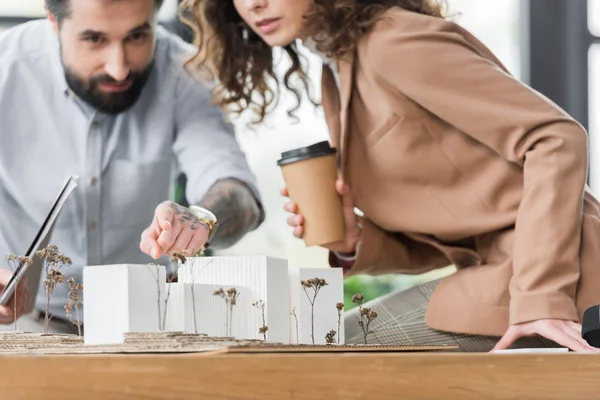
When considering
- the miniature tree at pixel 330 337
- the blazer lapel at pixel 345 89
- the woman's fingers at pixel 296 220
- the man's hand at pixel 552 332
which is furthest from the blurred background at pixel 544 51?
the miniature tree at pixel 330 337

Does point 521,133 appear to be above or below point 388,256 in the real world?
above

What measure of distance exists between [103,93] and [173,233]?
117 centimetres

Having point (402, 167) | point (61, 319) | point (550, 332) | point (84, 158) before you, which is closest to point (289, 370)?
point (550, 332)

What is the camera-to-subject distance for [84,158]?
93.2 inches

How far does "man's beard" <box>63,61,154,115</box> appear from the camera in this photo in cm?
240

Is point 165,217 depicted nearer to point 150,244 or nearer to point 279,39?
point 150,244

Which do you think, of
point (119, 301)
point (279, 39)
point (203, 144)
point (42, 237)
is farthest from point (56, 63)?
point (119, 301)

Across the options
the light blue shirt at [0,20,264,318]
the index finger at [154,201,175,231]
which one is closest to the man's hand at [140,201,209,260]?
the index finger at [154,201,175,231]

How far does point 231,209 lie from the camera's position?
2430 millimetres

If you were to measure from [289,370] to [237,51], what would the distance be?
5.23 feet

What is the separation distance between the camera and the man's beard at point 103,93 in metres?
2.40

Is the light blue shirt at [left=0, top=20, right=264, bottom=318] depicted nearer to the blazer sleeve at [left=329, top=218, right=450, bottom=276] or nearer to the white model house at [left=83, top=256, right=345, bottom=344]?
the blazer sleeve at [left=329, top=218, right=450, bottom=276]

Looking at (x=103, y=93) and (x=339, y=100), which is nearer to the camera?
(x=339, y=100)

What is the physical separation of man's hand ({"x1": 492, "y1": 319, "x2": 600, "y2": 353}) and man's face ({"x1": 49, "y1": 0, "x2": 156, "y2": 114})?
122cm
